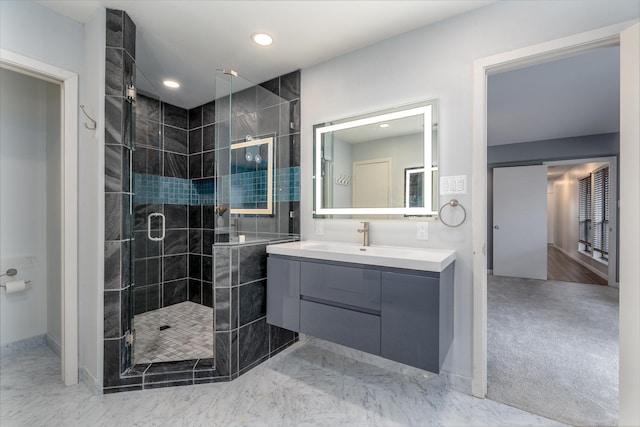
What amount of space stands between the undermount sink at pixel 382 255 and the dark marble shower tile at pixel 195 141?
210 centimetres

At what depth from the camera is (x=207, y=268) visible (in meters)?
3.44

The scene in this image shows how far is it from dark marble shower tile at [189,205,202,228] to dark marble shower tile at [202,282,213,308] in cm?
72

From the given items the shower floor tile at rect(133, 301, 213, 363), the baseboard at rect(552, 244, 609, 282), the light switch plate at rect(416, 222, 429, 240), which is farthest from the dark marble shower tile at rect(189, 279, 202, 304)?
the baseboard at rect(552, 244, 609, 282)

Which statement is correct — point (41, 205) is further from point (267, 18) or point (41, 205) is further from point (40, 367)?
point (267, 18)

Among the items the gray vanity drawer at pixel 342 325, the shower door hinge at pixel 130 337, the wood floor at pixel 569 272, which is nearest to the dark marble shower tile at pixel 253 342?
the gray vanity drawer at pixel 342 325

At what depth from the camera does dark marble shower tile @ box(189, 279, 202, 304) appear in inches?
136

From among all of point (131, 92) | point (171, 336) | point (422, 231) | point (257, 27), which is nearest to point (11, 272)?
point (171, 336)

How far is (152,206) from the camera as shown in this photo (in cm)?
255

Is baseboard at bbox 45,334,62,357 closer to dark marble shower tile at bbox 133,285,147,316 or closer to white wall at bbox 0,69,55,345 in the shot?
white wall at bbox 0,69,55,345

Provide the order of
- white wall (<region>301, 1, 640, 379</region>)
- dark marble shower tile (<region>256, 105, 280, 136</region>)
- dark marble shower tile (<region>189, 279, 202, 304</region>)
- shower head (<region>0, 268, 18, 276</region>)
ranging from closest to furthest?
white wall (<region>301, 1, 640, 379</region>) < shower head (<region>0, 268, 18, 276</region>) < dark marble shower tile (<region>256, 105, 280, 136</region>) < dark marble shower tile (<region>189, 279, 202, 304</region>)

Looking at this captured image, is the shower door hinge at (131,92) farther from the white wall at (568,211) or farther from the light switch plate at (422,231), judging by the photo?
the white wall at (568,211)

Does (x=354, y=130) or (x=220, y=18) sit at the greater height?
(x=220, y=18)

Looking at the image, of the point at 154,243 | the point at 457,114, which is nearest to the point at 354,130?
the point at 457,114

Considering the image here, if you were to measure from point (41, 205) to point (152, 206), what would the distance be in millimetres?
900
